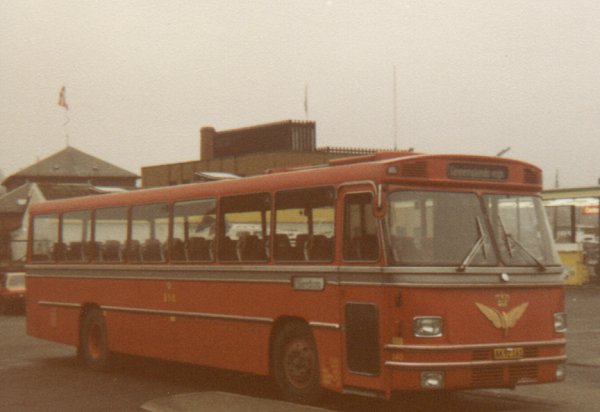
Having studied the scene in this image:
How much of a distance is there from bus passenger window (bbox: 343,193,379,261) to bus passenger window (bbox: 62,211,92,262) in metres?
8.00

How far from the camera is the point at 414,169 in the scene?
41.3 feet

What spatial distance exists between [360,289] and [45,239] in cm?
1035

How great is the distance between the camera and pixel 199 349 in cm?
1642

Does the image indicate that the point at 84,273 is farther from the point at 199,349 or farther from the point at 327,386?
the point at 327,386

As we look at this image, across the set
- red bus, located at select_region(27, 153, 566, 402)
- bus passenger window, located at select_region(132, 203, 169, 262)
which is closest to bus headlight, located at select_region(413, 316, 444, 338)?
red bus, located at select_region(27, 153, 566, 402)

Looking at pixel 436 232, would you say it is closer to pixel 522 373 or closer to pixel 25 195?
pixel 522 373

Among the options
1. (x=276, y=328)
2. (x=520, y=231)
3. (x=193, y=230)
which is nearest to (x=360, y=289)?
(x=520, y=231)

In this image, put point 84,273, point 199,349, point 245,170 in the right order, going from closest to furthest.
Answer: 1. point 199,349
2. point 84,273
3. point 245,170

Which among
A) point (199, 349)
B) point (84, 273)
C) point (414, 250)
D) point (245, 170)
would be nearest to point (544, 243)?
point (414, 250)

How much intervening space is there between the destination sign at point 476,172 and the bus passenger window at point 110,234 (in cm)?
749

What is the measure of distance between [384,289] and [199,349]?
4.83 m

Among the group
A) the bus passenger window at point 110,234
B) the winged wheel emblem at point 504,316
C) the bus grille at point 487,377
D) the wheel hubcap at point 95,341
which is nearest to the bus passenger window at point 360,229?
the winged wheel emblem at point 504,316

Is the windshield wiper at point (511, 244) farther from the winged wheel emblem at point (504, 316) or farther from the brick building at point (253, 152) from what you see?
the brick building at point (253, 152)

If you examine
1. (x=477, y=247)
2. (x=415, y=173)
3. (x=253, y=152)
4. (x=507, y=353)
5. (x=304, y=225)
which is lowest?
(x=507, y=353)
